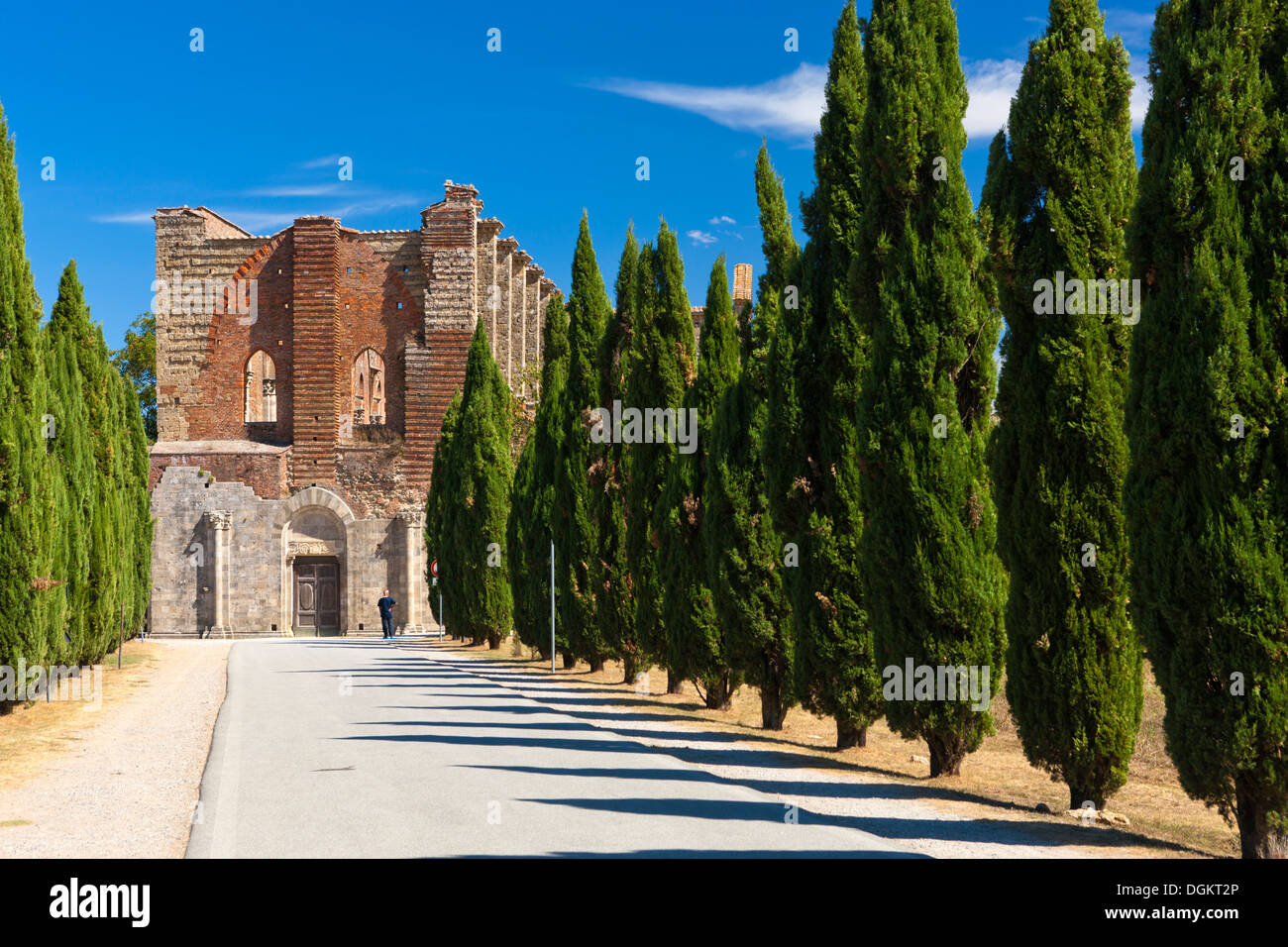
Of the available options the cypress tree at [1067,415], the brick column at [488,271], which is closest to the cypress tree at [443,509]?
the brick column at [488,271]

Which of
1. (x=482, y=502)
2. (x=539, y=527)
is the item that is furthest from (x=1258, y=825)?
(x=482, y=502)

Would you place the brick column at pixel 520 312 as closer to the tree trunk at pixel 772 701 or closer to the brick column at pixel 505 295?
the brick column at pixel 505 295

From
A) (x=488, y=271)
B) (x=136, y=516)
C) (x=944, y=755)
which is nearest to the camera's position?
(x=944, y=755)

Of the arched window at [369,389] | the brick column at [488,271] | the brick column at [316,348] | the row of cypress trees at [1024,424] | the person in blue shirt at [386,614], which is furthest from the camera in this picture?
the arched window at [369,389]

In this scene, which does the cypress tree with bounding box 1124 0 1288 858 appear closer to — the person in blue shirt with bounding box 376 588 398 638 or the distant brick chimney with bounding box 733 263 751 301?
the person in blue shirt with bounding box 376 588 398 638

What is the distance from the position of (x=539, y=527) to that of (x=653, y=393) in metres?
7.64

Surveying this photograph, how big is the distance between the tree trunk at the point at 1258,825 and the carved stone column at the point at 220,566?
139 feet

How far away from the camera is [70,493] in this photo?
1911 centimetres

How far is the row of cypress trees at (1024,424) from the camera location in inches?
285

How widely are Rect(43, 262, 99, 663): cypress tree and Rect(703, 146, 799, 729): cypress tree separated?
30.7ft

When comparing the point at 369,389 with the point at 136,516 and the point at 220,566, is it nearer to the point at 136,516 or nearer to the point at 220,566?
the point at 220,566

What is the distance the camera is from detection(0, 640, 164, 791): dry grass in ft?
38.2

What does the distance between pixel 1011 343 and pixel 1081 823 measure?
377 centimetres
